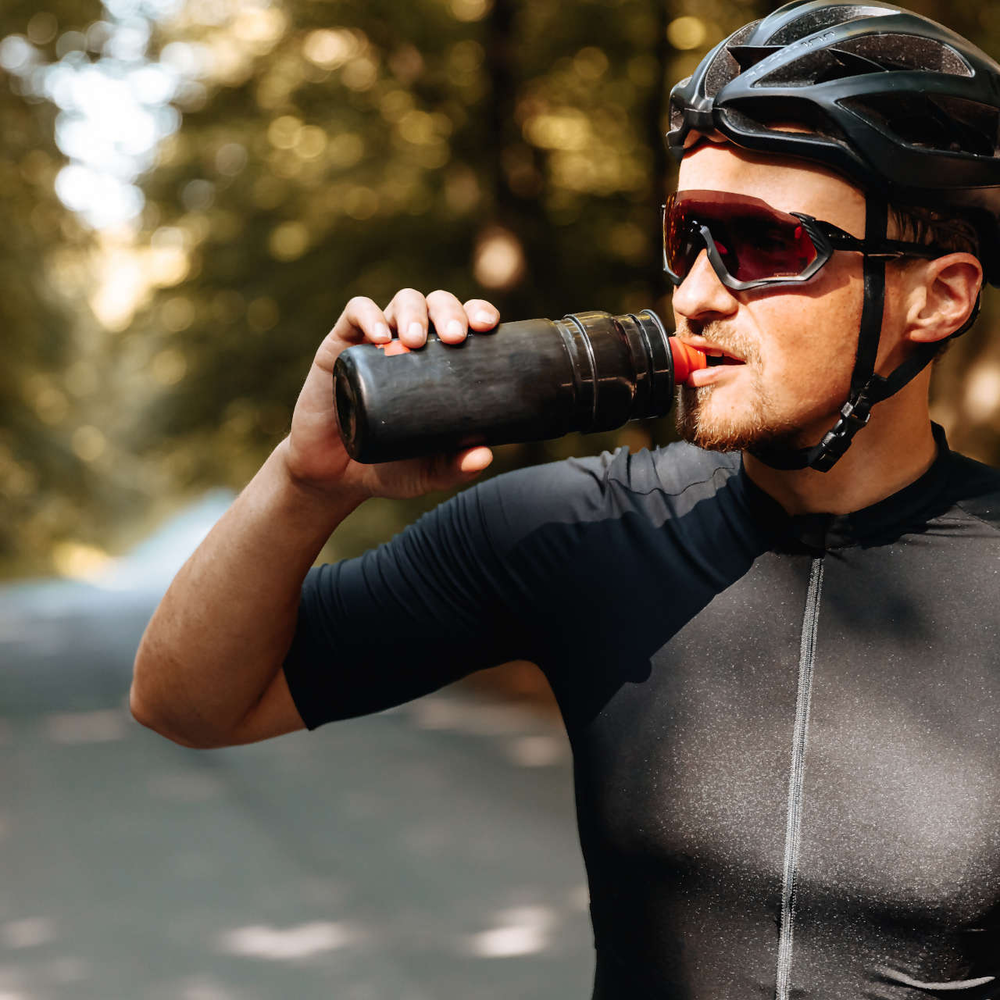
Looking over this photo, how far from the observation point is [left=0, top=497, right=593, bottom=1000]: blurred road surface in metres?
5.44

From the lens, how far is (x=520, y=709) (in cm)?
1024

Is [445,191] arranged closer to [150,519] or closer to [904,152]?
[904,152]

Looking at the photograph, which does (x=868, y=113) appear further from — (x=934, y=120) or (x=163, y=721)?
(x=163, y=721)

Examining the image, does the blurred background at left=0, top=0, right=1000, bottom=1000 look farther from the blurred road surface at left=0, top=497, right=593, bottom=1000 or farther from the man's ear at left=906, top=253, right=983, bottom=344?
the man's ear at left=906, top=253, right=983, bottom=344

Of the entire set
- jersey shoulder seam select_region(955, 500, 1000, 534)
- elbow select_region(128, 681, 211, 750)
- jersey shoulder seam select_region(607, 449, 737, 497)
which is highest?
jersey shoulder seam select_region(607, 449, 737, 497)

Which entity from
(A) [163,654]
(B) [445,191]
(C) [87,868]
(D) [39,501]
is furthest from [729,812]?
(D) [39,501]

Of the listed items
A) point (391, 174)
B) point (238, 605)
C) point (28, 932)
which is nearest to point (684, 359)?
point (238, 605)

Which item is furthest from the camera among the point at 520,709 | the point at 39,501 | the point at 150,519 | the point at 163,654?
the point at 150,519

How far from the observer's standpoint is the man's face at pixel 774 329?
1851 millimetres

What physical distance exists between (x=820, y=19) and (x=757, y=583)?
36.0 inches

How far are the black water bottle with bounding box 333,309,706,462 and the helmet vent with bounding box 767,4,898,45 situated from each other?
651 mm

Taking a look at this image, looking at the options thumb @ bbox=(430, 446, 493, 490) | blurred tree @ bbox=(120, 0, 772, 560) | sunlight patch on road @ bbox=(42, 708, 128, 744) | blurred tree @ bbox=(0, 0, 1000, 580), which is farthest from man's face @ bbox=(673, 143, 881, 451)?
sunlight patch on road @ bbox=(42, 708, 128, 744)

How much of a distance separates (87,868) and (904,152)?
6055mm

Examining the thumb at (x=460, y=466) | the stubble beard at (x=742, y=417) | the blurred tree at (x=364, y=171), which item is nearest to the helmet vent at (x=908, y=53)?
the stubble beard at (x=742, y=417)
